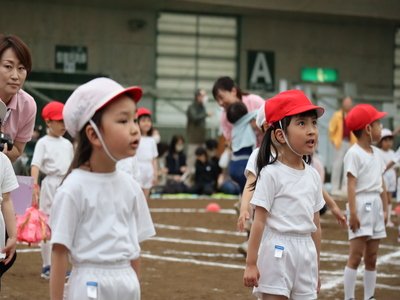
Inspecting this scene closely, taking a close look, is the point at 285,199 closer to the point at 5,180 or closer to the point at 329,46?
the point at 5,180

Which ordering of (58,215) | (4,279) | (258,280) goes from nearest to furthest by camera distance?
(58,215) → (258,280) → (4,279)

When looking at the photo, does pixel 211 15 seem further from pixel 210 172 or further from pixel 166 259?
pixel 166 259

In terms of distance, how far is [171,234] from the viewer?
483 inches

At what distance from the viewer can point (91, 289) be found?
4012mm

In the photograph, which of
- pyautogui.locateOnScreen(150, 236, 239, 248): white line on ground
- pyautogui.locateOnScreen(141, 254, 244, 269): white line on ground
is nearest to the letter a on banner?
pyautogui.locateOnScreen(150, 236, 239, 248): white line on ground

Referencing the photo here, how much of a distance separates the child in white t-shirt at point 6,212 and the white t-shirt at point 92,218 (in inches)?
52.5

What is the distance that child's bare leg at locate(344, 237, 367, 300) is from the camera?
741 cm

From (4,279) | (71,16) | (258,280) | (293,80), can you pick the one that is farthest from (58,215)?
(293,80)

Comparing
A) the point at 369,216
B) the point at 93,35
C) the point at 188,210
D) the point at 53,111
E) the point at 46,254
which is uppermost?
the point at 93,35

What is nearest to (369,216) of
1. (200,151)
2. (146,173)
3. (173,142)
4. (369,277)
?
(369,277)

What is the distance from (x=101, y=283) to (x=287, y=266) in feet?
5.30

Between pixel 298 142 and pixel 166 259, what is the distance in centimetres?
481

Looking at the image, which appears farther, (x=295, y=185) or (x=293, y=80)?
(x=293, y=80)

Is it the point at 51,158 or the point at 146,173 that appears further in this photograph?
the point at 146,173
